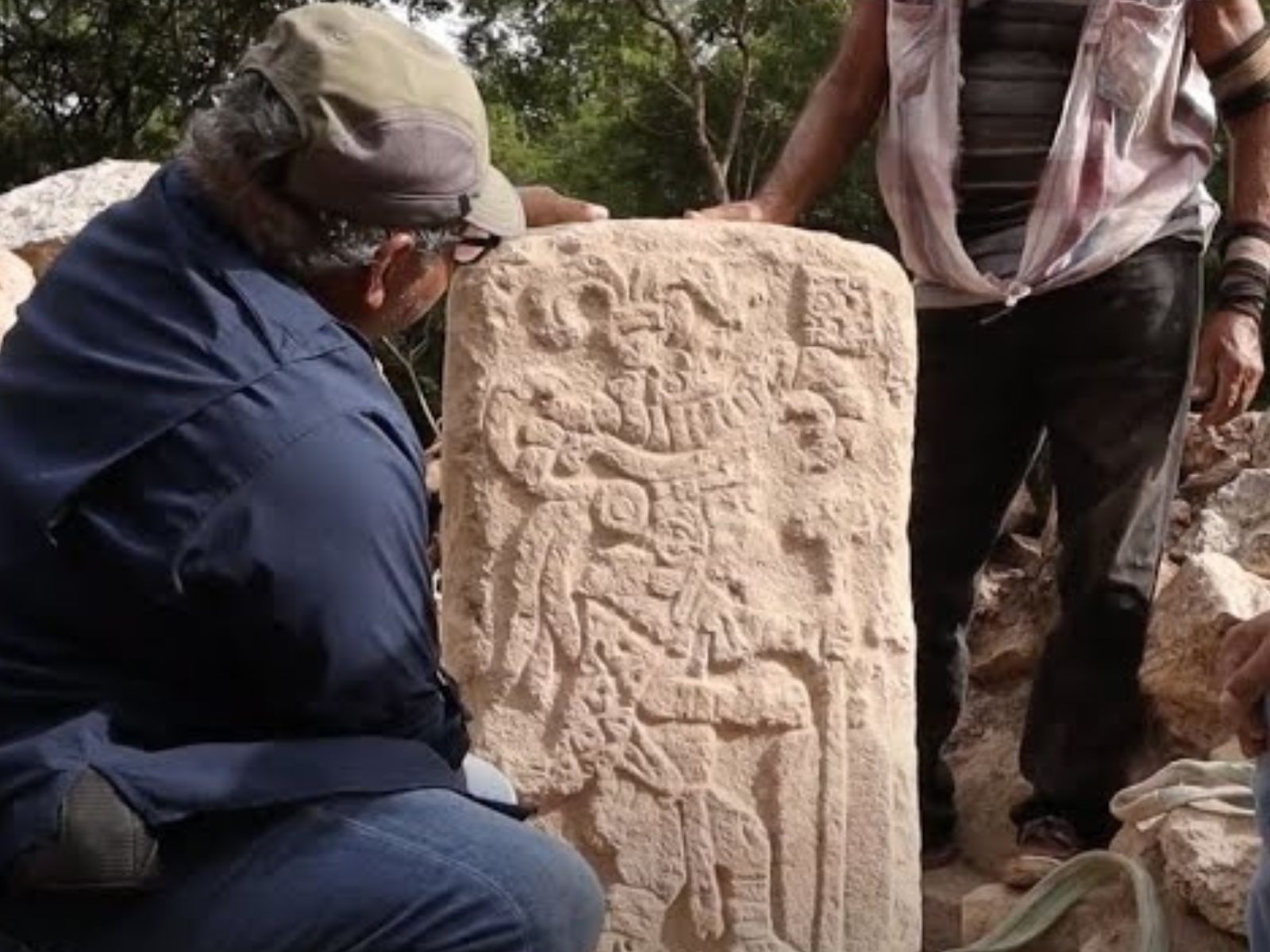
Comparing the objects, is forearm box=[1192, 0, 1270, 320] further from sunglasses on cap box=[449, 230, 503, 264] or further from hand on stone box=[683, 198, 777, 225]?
sunglasses on cap box=[449, 230, 503, 264]

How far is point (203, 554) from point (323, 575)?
4.0 inches

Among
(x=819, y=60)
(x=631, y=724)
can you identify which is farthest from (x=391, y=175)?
(x=819, y=60)

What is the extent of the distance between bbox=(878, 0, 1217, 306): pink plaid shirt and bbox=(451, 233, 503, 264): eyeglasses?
1.38 metres

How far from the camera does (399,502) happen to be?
1985 mm

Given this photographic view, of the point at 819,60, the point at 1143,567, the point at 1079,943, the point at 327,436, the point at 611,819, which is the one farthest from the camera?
the point at 819,60

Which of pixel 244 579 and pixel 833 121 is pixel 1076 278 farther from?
pixel 244 579

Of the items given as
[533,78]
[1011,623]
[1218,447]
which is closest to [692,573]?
[1011,623]

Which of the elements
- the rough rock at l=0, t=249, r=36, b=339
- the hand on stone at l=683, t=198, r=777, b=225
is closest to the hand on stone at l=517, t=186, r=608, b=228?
the hand on stone at l=683, t=198, r=777, b=225

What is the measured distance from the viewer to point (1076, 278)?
3.52 metres

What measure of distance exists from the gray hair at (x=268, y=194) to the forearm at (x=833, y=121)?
5.73 feet

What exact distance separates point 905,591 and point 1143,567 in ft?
1.61

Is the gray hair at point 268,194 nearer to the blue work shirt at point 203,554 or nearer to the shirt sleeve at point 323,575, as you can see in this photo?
the blue work shirt at point 203,554

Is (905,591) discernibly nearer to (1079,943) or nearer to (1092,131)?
(1079,943)

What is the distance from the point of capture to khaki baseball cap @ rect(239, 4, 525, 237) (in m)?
2.07
